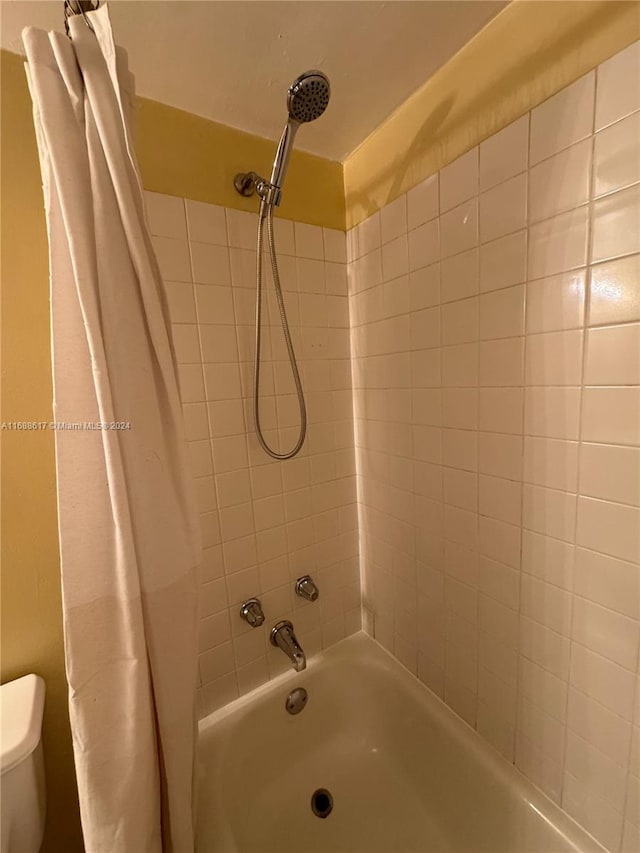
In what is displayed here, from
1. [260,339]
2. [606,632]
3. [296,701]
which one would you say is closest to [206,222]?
[260,339]

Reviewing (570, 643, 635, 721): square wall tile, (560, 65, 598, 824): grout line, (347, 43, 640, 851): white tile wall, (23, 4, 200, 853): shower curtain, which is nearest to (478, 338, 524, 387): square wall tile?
(347, 43, 640, 851): white tile wall

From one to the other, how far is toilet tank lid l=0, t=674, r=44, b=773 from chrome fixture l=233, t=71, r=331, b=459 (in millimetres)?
799

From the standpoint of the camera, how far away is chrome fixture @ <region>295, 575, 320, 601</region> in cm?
125

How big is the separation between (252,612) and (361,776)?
698mm

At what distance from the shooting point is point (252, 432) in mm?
1146

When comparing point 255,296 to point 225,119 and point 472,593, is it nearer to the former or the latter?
point 225,119

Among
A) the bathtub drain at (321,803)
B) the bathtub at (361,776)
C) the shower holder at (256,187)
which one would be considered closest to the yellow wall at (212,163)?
the shower holder at (256,187)

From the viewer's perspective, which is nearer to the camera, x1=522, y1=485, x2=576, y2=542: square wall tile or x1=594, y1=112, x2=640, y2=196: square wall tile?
x1=594, y1=112, x2=640, y2=196: square wall tile

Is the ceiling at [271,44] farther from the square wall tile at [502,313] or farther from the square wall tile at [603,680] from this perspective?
the square wall tile at [603,680]

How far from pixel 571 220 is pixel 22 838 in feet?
5.50

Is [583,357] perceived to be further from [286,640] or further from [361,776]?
[361,776]

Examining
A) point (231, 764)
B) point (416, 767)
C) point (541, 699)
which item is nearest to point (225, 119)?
point (541, 699)

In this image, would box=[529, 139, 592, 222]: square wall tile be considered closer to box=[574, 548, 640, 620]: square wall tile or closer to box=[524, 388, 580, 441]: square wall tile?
box=[524, 388, 580, 441]: square wall tile

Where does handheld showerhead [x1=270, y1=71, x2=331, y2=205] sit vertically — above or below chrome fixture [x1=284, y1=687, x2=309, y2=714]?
above
